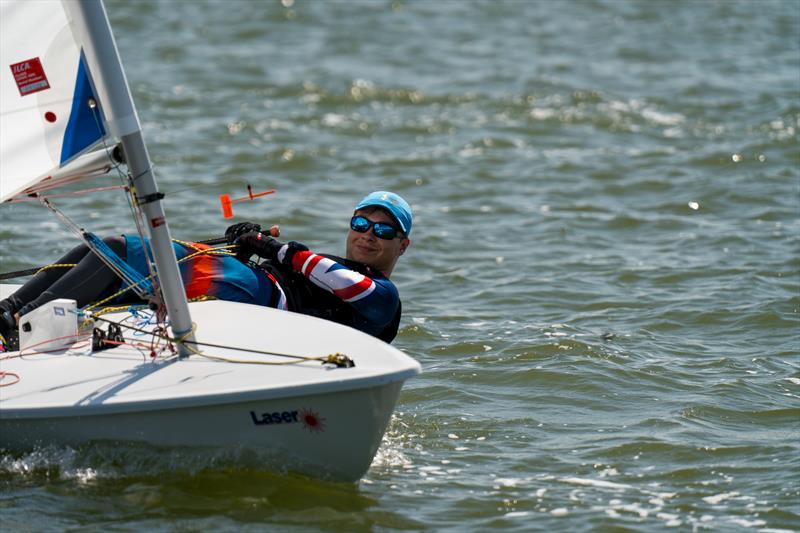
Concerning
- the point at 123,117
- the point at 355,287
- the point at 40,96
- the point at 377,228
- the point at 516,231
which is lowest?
the point at 516,231

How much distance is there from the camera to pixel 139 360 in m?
4.64

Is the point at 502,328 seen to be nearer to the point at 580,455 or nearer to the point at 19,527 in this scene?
the point at 580,455

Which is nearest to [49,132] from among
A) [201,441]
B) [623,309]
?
[201,441]

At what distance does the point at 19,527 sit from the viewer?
13.9 ft

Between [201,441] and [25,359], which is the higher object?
[25,359]

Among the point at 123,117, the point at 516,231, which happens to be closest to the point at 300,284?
the point at 123,117

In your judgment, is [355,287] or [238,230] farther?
[238,230]

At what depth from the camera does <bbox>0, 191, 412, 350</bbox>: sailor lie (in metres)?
5.19

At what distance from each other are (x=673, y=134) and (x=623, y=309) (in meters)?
5.19

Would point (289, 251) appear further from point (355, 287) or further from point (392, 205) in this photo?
point (392, 205)

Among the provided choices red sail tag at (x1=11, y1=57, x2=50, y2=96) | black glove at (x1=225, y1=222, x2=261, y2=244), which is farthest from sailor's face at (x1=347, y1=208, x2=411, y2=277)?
red sail tag at (x1=11, y1=57, x2=50, y2=96)

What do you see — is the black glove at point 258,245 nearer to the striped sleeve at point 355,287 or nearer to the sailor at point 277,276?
the sailor at point 277,276

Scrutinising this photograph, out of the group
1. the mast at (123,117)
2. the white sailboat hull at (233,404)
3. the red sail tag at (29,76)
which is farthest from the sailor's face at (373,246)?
the red sail tag at (29,76)

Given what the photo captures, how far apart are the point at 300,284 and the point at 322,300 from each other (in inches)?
5.6
